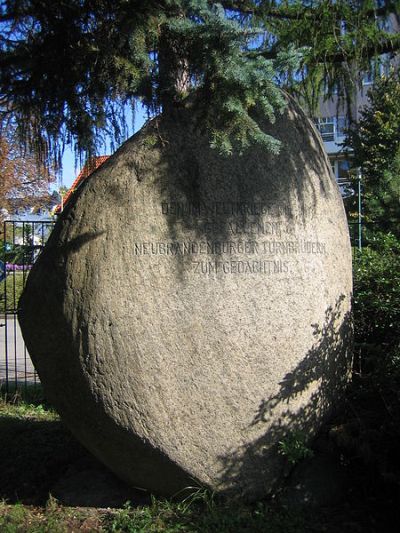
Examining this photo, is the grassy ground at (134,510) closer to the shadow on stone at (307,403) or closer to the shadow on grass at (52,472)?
the shadow on grass at (52,472)

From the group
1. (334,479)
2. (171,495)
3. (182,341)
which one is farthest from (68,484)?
(334,479)

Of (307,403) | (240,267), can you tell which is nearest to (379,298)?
(307,403)

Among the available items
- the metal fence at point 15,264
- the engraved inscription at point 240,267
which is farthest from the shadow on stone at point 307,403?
the metal fence at point 15,264

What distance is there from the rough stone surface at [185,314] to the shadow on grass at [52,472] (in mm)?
305

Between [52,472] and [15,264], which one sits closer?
[52,472]

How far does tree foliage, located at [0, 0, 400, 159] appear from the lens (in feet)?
10.5

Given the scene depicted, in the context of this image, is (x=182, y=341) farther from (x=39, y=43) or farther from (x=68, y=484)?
(x=39, y=43)

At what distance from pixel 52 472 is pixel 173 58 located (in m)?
3.17

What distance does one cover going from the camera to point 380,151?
1376 cm


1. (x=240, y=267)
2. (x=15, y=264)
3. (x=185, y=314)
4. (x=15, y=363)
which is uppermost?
(x=15, y=264)

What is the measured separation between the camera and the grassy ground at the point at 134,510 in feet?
10.6

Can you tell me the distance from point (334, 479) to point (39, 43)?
13.0 feet

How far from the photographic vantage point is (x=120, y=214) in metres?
3.41

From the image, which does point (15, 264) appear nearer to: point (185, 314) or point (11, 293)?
point (185, 314)
